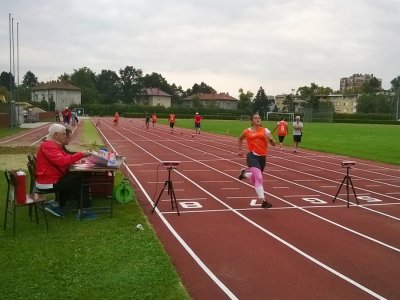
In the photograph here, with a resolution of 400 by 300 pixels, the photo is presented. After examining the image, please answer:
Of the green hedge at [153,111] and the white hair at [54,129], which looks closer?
the white hair at [54,129]

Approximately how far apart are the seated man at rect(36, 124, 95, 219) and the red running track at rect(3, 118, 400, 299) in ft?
5.16

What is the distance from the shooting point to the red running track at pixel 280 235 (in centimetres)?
524

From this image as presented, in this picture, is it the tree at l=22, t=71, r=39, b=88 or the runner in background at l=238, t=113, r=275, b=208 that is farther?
the tree at l=22, t=71, r=39, b=88

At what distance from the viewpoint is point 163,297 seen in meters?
4.66

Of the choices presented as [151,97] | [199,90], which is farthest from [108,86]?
[199,90]

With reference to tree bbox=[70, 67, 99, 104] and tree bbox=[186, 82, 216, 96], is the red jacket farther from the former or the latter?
tree bbox=[186, 82, 216, 96]

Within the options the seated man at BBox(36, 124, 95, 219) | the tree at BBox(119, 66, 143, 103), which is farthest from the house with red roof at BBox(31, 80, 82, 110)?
the seated man at BBox(36, 124, 95, 219)

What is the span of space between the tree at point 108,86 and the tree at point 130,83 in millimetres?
1923

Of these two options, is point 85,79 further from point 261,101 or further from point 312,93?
point 312,93

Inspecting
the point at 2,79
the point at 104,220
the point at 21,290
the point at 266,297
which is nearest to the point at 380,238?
the point at 266,297

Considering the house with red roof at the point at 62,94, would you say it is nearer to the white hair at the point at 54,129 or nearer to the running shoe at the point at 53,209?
the running shoe at the point at 53,209

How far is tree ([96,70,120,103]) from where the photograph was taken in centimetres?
12056

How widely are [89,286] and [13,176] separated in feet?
8.81

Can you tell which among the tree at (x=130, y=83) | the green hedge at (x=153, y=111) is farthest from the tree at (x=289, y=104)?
the tree at (x=130, y=83)
